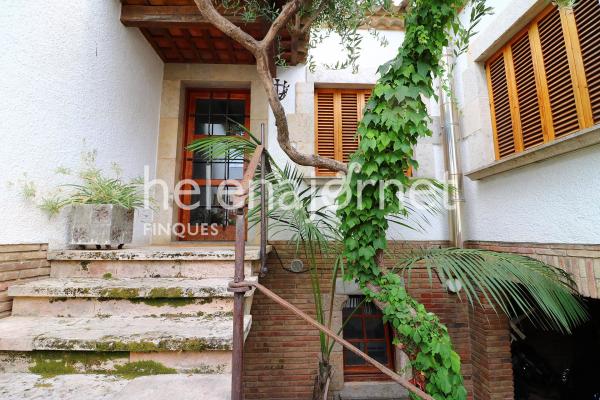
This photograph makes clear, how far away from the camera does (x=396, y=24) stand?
365cm

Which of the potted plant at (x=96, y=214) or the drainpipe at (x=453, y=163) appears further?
the drainpipe at (x=453, y=163)

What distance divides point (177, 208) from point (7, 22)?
2.27 metres

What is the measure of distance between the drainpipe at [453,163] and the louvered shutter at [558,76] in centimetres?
91

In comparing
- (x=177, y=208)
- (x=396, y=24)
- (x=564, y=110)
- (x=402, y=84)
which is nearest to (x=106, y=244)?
(x=177, y=208)

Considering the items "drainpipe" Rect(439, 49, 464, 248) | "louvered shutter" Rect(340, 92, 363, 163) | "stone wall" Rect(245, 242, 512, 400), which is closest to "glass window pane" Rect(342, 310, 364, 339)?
"stone wall" Rect(245, 242, 512, 400)

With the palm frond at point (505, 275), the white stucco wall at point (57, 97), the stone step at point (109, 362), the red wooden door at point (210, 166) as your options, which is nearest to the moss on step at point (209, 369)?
the stone step at point (109, 362)

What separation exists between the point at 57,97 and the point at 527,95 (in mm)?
3653

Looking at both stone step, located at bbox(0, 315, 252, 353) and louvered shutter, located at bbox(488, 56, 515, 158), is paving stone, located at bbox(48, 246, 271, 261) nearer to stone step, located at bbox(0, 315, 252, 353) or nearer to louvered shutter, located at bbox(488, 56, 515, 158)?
stone step, located at bbox(0, 315, 252, 353)

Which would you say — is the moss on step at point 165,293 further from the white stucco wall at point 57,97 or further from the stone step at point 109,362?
the white stucco wall at point 57,97

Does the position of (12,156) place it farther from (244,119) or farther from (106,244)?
(244,119)

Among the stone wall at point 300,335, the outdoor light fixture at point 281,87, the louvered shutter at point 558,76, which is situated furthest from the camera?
the outdoor light fixture at point 281,87

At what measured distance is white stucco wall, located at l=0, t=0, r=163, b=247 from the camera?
167 centimetres

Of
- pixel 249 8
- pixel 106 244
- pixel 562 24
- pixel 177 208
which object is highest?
pixel 249 8

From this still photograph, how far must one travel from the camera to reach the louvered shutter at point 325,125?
3604 millimetres
